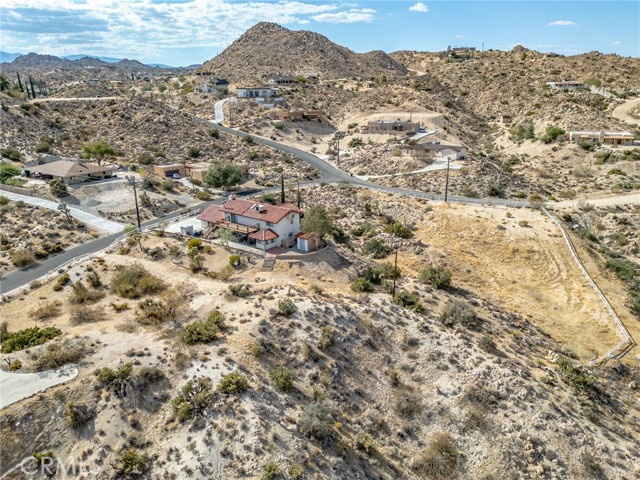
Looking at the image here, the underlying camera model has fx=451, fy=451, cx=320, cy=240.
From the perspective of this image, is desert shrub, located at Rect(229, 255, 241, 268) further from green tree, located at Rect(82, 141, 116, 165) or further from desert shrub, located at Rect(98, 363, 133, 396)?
green tree, located at Rect(82, 141, 116, 165)

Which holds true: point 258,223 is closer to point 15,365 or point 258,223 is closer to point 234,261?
point 234,261

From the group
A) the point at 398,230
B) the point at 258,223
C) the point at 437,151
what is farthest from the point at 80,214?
the point at 437,151

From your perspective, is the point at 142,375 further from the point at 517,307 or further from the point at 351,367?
the point at 517,307

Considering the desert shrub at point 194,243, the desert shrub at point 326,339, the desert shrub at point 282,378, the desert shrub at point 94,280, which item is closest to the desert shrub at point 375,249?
the desert shrub at point 194,243

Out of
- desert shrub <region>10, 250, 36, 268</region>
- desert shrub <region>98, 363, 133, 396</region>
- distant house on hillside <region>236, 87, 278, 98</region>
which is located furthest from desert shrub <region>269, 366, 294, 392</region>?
distant house on hillside <region>236, 87, 278, 98</region>

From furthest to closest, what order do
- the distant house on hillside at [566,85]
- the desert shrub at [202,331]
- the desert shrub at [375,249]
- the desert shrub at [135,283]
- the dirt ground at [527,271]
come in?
the distant house on hillside at [566,85] → the desert shrub at [375,249] → the dirt ground at [527,271] → the desert shrub at [135,283] → the desert shrub at [202,331]

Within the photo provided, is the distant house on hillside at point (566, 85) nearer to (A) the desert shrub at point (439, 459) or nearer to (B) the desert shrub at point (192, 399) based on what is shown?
(A) the desert shrub at point (439, 459)
